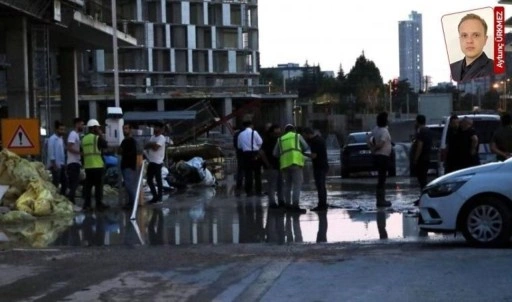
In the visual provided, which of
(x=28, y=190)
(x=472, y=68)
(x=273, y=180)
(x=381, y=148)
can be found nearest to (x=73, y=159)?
(x=28, y=190)

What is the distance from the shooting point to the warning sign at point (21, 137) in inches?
731

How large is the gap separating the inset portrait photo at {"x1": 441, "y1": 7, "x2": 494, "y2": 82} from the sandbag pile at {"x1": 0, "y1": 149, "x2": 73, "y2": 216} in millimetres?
8410

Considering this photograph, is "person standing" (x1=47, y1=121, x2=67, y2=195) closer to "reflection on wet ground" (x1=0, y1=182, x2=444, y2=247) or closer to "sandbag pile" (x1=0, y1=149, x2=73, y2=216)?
"sandbag pile" (x1=0, y1=149, x2=73, y2=216)

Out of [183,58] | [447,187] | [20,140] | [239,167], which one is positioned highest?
[183,58]

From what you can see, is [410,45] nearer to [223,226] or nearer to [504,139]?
[504,139]

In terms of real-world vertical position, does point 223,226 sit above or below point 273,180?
below

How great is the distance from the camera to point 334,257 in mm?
11125

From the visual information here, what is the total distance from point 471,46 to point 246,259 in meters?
9.36

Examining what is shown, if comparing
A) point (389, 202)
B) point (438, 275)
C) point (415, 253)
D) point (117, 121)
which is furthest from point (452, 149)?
point (117, 121)

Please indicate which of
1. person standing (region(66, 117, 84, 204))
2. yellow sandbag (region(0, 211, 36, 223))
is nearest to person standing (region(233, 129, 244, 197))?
person standing (region(66, 117, 84, 204))

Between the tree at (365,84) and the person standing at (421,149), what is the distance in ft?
298

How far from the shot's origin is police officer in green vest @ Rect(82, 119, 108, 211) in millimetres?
17984

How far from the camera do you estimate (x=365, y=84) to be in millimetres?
110688

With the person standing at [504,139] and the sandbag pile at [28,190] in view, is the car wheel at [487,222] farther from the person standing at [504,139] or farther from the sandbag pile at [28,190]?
the sandbag pile at [28,190]
